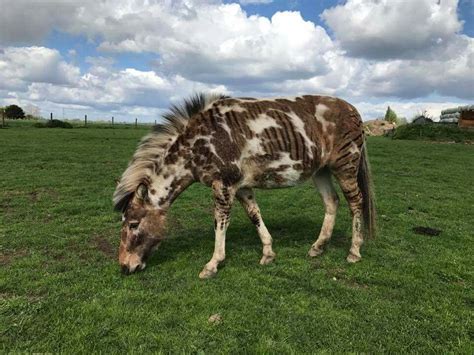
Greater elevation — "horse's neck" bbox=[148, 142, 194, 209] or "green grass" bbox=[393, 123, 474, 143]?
"green grass" bbox=[393, 123, 474, 143]

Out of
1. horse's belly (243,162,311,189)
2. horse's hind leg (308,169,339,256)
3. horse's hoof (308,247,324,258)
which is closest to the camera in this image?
horse's belly (243,162,311,189)

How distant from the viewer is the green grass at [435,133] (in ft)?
104

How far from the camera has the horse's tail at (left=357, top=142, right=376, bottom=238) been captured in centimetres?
683

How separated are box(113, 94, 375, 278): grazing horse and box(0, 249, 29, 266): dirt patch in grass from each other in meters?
1.82

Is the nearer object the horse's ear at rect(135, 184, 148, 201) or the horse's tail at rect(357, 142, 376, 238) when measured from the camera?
the horse's ear at rect(135, 184, 148, 201)

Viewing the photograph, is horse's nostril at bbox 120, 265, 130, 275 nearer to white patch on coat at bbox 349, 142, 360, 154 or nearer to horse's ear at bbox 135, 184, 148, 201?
horse's ear at bbox 135, 184, 148, 201

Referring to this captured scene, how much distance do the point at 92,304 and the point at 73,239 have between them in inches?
112

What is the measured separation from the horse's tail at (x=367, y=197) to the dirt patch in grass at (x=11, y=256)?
5.73 meters

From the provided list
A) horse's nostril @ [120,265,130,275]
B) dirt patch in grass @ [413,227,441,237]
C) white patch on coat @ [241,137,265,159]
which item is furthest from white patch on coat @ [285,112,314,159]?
dirt patch in grass @ [413,227,441,237]

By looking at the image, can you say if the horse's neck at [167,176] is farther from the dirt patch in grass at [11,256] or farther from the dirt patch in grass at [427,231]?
the dirt patch in grass at [427,231]

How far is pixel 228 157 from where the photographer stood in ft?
18.9

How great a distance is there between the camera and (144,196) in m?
5.89

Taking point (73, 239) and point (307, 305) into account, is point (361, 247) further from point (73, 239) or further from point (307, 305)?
point (73, 239)

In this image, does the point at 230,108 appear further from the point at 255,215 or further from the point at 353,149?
the point at 353,149
